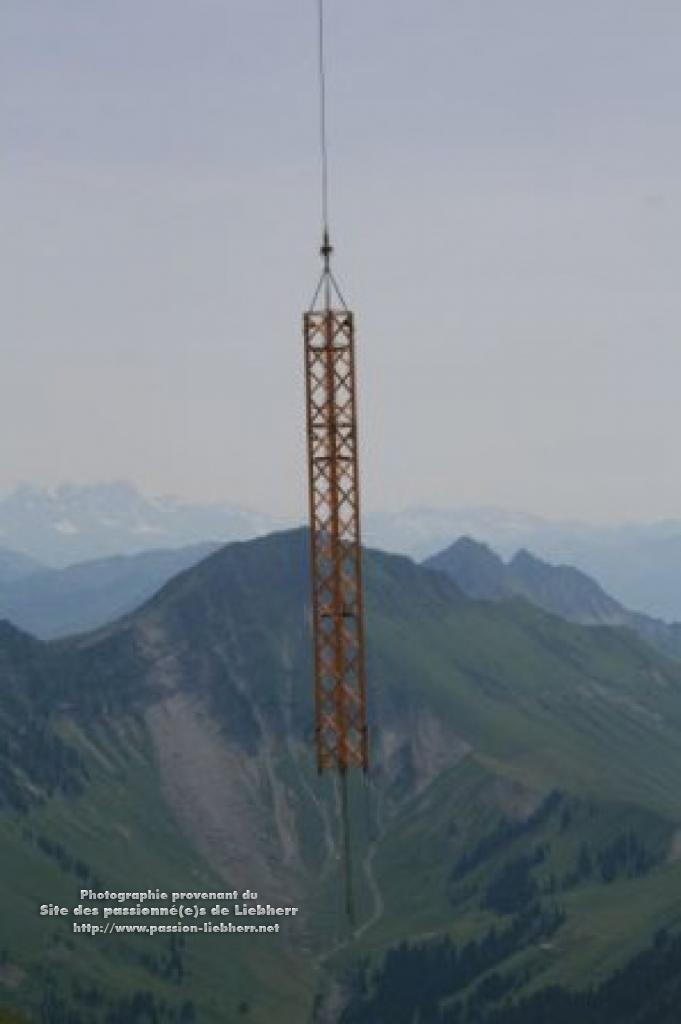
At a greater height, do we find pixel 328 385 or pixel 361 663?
pixel 328 385

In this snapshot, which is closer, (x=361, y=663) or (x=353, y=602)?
(x=361, y=663)

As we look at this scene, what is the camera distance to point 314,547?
6912 cm

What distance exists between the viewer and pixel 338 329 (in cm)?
6850

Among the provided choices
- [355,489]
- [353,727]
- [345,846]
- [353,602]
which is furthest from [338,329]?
[345,846]

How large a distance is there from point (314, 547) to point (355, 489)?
332cm

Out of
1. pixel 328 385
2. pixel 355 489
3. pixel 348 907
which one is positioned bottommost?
pixel 348 907

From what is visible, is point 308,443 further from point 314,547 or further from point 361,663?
point 361,663

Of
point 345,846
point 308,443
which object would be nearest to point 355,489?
point 308,443

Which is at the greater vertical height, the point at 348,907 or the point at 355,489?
the point at 355,489

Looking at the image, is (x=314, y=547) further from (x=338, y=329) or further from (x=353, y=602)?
(x=338, y=329)

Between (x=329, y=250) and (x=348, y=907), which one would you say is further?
(x=329, y=250)

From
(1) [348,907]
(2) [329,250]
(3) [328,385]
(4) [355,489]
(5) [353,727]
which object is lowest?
(1) [348,907]

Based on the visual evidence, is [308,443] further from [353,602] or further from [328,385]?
[353,602]

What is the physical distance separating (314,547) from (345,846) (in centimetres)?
1399
